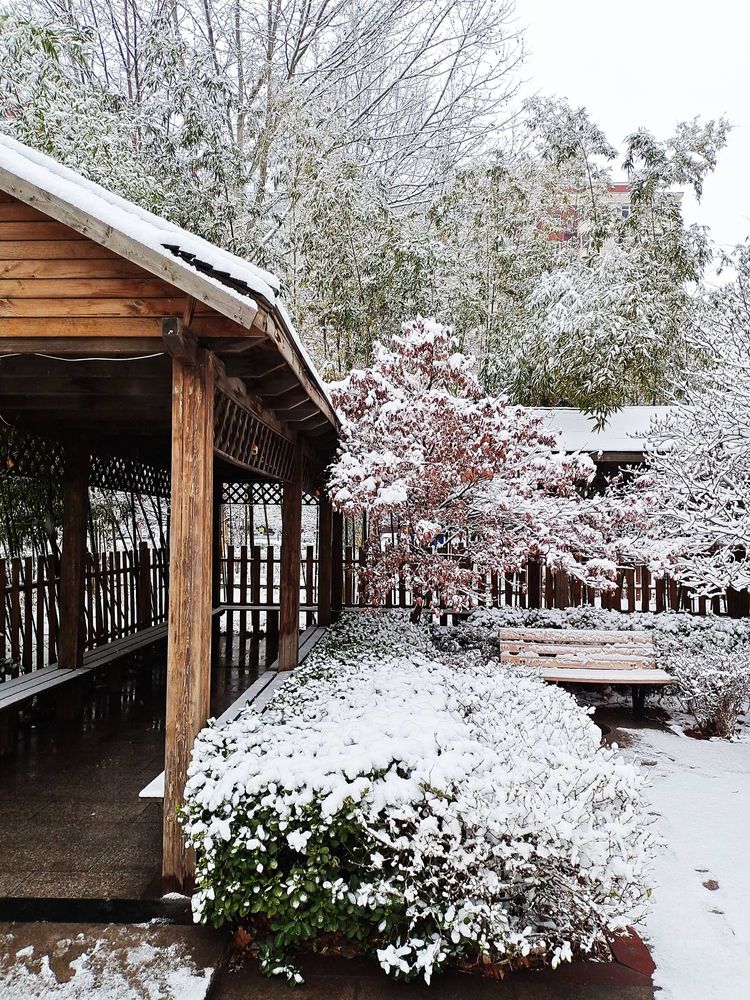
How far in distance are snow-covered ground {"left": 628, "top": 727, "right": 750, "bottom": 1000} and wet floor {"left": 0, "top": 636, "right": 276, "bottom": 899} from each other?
244 centimetres

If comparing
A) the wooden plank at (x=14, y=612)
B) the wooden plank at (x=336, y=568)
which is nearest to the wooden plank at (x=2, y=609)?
the wooden plank at (x=14, y=612)

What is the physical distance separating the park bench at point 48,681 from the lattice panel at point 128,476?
5.88 feet

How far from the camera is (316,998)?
2.66m

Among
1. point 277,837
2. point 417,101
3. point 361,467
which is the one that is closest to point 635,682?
point 361,467

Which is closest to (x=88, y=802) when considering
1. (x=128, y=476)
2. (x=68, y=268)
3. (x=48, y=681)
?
(x=48, y=681)

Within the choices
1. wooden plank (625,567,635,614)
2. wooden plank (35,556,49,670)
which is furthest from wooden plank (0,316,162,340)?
wooden plank (625,567,635,614)

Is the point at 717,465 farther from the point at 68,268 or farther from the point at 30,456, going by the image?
the point at 30,456

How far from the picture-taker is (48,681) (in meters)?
5.65

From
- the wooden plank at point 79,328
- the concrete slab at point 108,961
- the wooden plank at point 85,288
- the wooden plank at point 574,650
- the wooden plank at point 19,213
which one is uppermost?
the wooden plank at point 19,213

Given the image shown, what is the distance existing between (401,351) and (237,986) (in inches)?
222

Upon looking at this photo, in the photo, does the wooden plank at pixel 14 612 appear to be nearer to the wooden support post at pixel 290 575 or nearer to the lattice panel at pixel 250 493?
the wooden support post at pixel 290 575

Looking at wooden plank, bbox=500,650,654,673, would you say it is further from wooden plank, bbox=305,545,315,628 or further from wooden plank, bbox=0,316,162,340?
wooden plank, bbox=0,316,162,340

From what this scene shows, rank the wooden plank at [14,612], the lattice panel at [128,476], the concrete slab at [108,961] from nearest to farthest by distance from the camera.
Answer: the concrete slab at [108,961] → the wooden plank at [14,612] → the lattice panel at [128,476]

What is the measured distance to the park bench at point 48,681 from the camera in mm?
5098
